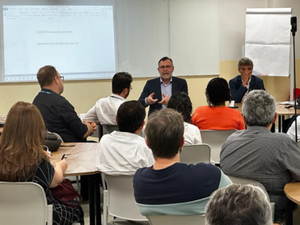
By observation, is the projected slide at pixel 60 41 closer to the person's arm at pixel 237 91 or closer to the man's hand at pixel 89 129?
the person's arm at pixel 237 91

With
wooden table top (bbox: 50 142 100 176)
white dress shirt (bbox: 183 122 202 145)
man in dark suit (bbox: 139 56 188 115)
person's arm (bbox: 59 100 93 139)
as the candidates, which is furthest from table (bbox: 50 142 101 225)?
man in dark suit (bbox: 139 56 188 115)

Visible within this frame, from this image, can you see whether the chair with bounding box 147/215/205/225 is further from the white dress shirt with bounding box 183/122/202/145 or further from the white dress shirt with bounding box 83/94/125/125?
the white dress shirt with bounding box 83/94/125/125

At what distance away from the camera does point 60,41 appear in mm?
6340

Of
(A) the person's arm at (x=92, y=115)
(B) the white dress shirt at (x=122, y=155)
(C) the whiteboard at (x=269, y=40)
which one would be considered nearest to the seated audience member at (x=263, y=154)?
(B) the white dress shirt at (x=122, y=155)

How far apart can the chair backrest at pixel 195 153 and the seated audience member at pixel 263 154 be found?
1.10 feet

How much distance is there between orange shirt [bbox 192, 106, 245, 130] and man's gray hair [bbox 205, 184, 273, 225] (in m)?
2.76

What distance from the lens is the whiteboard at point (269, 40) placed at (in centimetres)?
667

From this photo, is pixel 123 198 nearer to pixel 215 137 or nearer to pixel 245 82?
pixel 215 137

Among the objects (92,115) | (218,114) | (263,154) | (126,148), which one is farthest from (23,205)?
(92,115)

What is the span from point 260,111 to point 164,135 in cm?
88

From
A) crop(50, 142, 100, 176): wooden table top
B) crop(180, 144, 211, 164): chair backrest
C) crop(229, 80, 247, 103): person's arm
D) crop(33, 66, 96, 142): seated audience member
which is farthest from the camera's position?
crop(229, 80, 247, 103): person's arm

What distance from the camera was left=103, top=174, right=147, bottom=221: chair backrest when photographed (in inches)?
101

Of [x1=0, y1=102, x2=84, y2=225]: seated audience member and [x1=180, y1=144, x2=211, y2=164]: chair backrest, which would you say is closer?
[x1=0, y1=102, x2=84, y2=225]: seated audience member

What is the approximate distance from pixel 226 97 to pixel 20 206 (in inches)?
85.7
